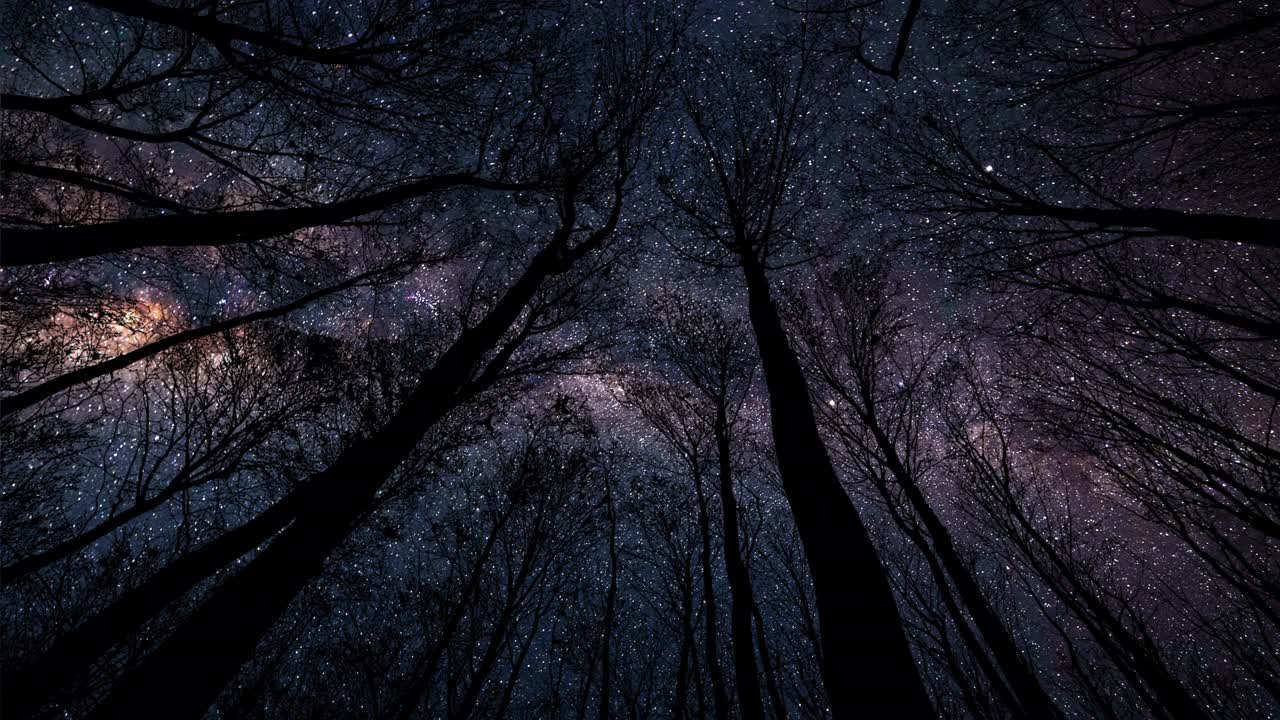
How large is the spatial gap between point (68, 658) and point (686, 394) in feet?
32.1

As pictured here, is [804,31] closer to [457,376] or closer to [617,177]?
[617,177]

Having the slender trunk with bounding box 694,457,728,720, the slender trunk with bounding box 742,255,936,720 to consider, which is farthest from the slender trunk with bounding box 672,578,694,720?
the slender trunk with bounding box 742,255,936,720

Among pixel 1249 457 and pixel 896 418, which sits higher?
pixel 896 418

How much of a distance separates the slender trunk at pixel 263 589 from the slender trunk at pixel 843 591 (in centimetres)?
327

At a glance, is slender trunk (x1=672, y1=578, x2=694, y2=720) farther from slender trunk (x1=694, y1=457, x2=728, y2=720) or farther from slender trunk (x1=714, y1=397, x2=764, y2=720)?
slender trunk (x1=714, y1=397, x2=764, y2=720)

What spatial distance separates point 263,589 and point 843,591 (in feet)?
11.5

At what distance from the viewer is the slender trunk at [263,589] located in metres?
2.31

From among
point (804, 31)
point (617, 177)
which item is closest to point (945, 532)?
point (804, 31)

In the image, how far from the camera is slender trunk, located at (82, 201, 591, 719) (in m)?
2.31

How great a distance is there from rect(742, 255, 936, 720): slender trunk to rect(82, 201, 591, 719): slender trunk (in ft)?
10.7

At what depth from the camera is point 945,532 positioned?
7.59 m

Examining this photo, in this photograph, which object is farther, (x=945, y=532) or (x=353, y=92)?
(x=945, y=532)

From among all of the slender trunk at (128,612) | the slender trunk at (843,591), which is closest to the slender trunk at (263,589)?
the slender trunk at (128,612)

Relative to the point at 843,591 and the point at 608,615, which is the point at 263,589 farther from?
the point at 608,615
